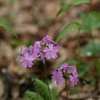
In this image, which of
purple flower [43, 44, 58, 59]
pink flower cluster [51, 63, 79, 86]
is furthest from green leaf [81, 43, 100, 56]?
purple flower [43, 44, 58, 59]

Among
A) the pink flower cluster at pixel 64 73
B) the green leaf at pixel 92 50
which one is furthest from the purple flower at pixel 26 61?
the green leaf at pixel 92 50

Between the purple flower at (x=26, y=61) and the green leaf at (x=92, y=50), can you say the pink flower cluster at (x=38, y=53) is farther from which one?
the green leaf at (x=92, y=50)

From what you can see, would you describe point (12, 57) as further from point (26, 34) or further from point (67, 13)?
point (67, 13)

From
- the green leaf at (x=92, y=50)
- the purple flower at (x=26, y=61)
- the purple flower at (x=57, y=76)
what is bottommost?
the purple flower at (x=57, y=76)

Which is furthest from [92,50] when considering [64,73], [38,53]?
[38,53]

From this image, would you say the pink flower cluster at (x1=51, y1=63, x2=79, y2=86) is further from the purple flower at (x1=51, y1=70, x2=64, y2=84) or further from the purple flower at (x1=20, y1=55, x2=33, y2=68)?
the purple flower at (x1=20, y1=55, x2=33, y2=68)

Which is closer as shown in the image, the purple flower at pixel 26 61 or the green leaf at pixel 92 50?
the purple flower at pixel 26 61

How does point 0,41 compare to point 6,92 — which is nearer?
point 6,92

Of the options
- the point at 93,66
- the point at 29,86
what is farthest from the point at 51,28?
the point at 29,86

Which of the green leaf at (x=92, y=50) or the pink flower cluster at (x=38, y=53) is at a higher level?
the green leaf at (x=92, y=50)
